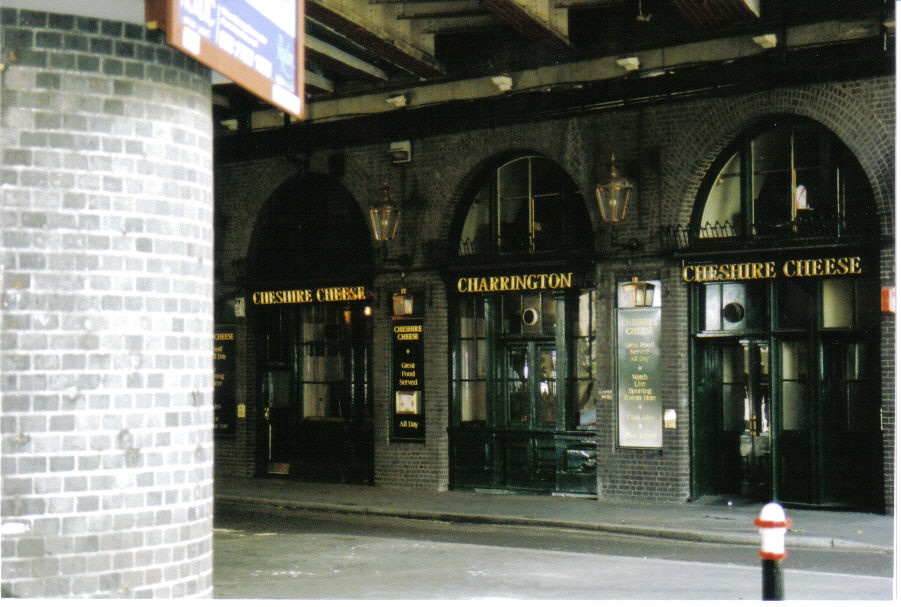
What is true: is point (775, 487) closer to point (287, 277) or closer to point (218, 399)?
point (287, 277)

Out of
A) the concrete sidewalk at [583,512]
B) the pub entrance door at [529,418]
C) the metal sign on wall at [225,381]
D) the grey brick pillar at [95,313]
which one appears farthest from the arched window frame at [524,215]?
the grey brick pillar at [95,313]

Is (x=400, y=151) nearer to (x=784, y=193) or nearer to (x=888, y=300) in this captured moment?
(x=784, y=193)

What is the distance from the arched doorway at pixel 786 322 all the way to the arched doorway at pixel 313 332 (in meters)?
5.91

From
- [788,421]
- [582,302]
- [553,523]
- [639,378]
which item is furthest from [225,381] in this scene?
[788,421]

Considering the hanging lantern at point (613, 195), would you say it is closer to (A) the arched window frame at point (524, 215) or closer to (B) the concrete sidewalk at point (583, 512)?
(A) the arched window frame at point (524, 215)

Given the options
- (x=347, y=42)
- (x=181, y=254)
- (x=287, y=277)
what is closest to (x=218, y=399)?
(x=287, y=277)

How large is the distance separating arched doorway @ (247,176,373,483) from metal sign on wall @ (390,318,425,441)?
634 millimetres

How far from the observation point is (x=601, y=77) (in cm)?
1577

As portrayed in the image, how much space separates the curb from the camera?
11867 millimetres

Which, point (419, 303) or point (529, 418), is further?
point (419, 303)

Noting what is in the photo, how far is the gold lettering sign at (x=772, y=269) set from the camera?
13.8m

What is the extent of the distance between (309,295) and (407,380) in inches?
97.2

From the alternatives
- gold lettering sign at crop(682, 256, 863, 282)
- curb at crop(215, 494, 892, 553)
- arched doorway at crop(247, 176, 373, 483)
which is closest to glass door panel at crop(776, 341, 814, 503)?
gold lettering sign at crop(682, 256, 863, 282)

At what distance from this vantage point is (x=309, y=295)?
18.6m
